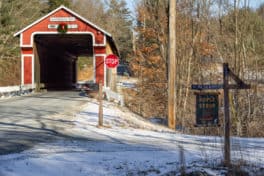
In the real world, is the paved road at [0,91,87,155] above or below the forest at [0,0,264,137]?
below

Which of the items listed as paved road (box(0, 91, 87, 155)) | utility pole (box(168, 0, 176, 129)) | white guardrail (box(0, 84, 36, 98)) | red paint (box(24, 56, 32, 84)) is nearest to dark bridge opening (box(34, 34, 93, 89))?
red paint (box(24, 56, 32, 84))

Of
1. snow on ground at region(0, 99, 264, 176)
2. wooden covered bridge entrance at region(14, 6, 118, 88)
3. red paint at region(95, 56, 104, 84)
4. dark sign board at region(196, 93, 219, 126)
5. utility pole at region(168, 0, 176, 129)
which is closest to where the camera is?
snow on ground at region(0, 99, 264, 176)

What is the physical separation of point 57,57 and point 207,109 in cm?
3239

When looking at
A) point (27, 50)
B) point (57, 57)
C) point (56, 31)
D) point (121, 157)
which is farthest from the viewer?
point (57, 57)

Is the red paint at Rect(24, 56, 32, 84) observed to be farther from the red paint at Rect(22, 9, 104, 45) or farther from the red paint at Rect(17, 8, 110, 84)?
the red paint at Rect(22, 9, 104, 45)

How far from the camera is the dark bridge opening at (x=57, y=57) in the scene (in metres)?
29.1

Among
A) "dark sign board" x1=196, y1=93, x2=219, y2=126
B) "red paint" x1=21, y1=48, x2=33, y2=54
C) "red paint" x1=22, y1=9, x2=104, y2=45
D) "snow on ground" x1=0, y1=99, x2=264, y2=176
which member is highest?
"red paint" x1=22, y1=9, x2=104, y2=45

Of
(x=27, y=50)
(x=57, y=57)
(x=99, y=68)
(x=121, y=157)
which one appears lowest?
(x=121, y=157)

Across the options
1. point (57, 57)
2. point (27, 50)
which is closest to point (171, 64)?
point (27, 50)

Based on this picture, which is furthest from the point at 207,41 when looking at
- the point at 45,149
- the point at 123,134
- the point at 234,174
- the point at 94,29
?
the point at 234,174

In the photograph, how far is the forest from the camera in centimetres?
1872

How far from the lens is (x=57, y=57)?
1470 inches

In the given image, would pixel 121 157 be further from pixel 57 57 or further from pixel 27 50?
pixel 57 57

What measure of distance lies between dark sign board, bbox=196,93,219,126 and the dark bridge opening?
22.3 m
